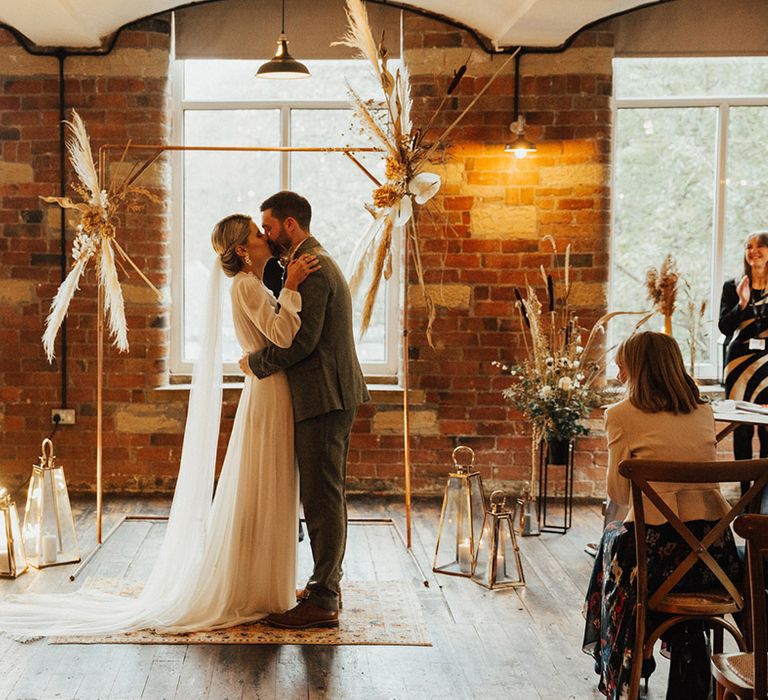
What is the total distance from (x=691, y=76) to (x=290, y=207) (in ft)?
11.2

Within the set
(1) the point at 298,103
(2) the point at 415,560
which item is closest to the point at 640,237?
(1) the point at 298,103

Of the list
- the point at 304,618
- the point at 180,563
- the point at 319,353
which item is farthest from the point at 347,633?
the point at 319,353

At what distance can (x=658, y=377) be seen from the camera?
2918 mm

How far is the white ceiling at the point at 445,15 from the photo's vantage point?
5.00 meters

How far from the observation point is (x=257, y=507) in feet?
Result: 12.2

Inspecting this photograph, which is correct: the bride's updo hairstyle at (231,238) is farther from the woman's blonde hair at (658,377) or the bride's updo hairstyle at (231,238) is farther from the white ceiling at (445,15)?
the white ceiling at (445,15)

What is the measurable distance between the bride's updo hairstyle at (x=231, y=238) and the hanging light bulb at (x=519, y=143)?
7.54ft

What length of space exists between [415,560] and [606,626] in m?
1.82

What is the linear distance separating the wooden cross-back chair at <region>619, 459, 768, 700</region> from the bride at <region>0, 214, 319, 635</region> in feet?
4.79

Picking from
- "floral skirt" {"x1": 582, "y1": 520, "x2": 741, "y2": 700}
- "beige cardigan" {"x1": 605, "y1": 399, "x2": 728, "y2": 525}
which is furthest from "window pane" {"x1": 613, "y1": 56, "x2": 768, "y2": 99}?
"floral skirt" {"x1": 582, "y1": 520, "x2": 741, "y2": 700}

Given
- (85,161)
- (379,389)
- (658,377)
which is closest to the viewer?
(658,377)

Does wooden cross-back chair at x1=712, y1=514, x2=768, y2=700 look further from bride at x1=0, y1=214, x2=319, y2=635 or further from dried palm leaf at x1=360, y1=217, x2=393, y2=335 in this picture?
dried palm leaf at x1=360, y1=217, x2=393, y2=335

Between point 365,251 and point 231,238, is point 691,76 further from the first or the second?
point 231,238

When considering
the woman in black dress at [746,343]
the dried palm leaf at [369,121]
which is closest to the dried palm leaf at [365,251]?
the dried palm leaf at [369,121]
